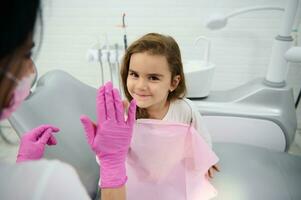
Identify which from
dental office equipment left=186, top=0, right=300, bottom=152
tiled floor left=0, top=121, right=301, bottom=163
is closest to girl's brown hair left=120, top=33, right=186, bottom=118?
dental office equipment left=186, top=0, right=300, bottom=152

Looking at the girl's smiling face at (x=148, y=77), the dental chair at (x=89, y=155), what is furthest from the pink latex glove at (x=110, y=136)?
the dental chair at (x=89, y=155)

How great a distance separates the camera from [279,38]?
1211mm

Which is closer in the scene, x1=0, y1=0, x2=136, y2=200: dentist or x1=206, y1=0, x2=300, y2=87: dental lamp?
x1=0, y1=0, x2=136, y2=200: dentist

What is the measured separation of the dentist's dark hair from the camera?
30 centimetres

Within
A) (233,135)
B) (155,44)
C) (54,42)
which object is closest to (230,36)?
(233,135)

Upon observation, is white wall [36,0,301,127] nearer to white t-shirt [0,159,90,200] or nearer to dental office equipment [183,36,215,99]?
dental office equipment [183,36,215,99]

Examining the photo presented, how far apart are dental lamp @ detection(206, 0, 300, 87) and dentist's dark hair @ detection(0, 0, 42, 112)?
3.53ft

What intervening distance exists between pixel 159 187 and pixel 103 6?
1.22 meters

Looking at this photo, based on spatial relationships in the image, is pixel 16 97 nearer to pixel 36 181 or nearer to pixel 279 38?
pixel 36 181

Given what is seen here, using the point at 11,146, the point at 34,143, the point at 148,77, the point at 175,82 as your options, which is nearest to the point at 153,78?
the point at 148,77

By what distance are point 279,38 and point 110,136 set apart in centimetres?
94

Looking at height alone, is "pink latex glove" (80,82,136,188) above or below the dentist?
below

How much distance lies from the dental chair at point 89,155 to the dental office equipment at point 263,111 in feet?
0.28

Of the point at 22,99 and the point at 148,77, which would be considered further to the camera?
the point at 148,77
